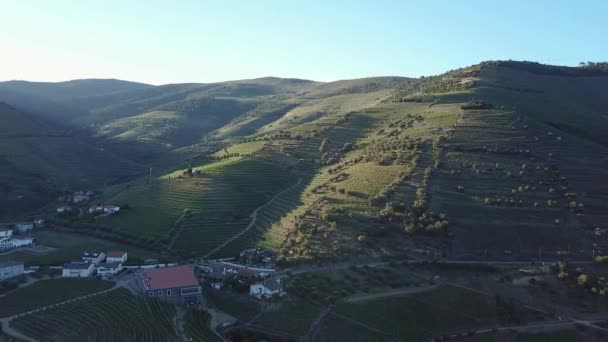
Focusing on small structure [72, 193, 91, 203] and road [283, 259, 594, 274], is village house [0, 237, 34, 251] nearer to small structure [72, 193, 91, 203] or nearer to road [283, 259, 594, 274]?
small structure [72, 193, 91, 203]

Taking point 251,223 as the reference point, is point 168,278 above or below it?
below

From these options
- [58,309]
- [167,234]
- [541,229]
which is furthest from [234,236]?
[541,229]

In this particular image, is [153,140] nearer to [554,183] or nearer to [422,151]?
[422,151]

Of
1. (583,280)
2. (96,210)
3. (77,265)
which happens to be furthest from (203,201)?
(583,280)

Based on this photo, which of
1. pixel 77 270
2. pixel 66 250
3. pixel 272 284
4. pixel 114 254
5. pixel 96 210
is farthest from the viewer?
pixel 96 210

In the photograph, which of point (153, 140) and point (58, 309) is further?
point (153, 140)

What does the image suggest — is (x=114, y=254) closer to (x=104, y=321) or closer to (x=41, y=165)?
(x=104, y=321)

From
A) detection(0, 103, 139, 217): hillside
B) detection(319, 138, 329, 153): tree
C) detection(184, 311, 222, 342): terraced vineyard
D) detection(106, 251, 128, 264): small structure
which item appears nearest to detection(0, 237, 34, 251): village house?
detection(106, 251, 128, 264): small structure
